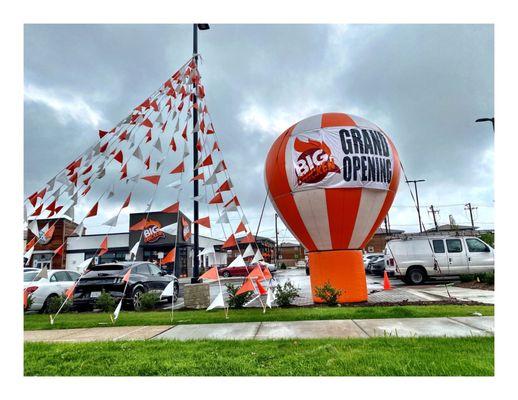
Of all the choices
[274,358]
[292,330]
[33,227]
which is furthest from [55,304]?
[274,358]

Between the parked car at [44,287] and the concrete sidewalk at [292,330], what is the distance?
3.53m

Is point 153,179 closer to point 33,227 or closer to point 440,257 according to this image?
point 33,227

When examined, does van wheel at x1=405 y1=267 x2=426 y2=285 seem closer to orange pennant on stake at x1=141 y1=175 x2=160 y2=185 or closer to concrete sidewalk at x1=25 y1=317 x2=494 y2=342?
concrete sidewalk at x1=25 y1=317 x2=494 y2=342

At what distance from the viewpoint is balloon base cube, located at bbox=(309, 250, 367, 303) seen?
9.50 m

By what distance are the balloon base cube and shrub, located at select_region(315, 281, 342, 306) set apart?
0.99 ft

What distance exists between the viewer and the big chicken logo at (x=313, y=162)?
8898 millimetres

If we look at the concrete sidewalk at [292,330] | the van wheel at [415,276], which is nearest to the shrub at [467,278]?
the van wheel at [415,276]

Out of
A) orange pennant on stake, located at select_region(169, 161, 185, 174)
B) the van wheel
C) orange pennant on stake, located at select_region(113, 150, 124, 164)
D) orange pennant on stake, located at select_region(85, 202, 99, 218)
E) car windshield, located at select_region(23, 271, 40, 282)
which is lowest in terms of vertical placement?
the van wheel

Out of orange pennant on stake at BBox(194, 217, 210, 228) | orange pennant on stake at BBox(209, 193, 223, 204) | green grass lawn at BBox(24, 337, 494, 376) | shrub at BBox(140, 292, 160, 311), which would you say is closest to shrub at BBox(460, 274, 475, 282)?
green grass lawn at BBox(24, 337, 494, 376)

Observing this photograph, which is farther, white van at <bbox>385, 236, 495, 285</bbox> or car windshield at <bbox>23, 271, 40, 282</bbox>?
white van at <bbox>385, 236, 495, 285</bbox>

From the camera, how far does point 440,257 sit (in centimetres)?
1523

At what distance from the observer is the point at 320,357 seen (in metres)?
4.09

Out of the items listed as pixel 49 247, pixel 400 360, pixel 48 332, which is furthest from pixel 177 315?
pixel 49 247
